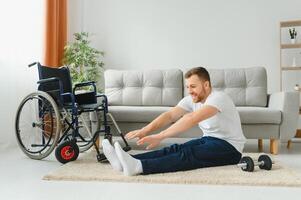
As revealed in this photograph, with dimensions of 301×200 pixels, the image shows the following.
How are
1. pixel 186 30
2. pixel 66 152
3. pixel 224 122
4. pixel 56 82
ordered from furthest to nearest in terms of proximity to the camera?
pixel 186 30, pixel 56 82, pixel 66 152, pixel 224 122

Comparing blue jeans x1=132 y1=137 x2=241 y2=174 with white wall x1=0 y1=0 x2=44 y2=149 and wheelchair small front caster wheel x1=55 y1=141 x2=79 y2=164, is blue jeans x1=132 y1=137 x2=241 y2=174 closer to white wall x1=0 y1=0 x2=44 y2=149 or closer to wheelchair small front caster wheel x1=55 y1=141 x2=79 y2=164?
wheelchair small front caster wheel x1=55 y1=141 x2=79 y2=164

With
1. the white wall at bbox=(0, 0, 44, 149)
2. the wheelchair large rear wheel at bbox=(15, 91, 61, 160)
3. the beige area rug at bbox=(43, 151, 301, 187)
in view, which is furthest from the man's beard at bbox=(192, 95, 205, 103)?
the white wall at bbox=(0, 0, 44, 149)

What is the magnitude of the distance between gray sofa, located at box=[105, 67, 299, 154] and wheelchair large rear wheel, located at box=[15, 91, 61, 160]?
632mm

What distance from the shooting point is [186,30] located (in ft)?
16.1

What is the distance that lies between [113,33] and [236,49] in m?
1.59

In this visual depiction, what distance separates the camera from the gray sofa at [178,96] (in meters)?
3.29

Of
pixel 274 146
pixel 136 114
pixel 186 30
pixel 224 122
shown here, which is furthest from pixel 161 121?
pixel 186 30

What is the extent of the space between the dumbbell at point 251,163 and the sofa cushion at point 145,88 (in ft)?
5.00

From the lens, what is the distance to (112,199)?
6.12 feet

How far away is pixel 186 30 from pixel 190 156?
281cm

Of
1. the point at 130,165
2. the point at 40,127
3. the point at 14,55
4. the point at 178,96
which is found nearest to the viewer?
the point at 130,165

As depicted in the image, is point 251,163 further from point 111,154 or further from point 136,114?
point 136,114

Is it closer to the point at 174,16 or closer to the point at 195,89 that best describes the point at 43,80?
the point at 195,89

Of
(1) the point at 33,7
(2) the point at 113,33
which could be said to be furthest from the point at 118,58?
(1) the point at 33,7
